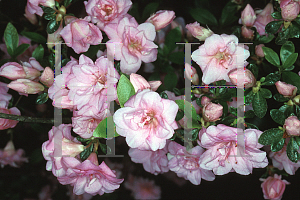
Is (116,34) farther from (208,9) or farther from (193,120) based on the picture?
(208,9)

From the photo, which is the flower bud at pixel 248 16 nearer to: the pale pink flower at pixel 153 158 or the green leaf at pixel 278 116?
the green leaf at pixel 278 116

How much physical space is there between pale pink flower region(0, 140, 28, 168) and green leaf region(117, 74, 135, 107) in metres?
0.98

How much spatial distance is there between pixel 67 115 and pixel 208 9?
0.89m

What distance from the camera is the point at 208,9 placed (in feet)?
4.82

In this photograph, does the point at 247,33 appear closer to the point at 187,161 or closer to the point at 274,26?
the point at 274,26

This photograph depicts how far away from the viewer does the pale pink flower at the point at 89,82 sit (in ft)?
3.00

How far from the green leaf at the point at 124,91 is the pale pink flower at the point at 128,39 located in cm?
16

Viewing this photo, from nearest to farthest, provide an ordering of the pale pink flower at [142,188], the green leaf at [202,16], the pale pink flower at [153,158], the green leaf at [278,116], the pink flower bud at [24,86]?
1. the green leaf at [278,116]
2. the pink flower bud at [24,86]
3. the pale pink flower at [153,158]
4. the green leaf at [202,16]
5. the pale pink flower at [142,188]

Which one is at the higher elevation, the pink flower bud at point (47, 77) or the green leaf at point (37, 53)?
the green leaf at point (37, 53)

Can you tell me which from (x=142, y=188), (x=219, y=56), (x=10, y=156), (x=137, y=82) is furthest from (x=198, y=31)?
(x=142, y=188)

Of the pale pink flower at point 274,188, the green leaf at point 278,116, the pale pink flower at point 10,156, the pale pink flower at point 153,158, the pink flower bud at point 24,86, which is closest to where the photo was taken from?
the green leaf at point 278,116

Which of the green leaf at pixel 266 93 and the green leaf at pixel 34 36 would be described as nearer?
the green leaf at pixel 266 93

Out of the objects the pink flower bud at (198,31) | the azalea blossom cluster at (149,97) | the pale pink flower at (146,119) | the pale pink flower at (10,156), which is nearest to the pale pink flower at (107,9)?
the azalea blossom cluster at (149,97)

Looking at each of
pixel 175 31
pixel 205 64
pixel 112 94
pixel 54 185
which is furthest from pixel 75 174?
pixel 54 185
